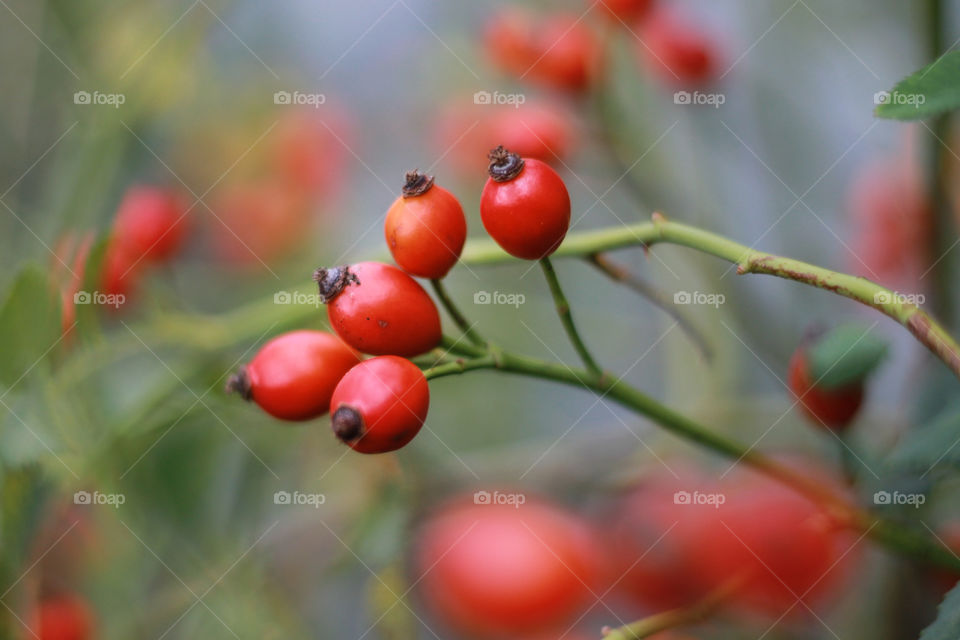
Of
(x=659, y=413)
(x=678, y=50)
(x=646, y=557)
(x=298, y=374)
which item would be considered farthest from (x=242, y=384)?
(x=678, y=50)

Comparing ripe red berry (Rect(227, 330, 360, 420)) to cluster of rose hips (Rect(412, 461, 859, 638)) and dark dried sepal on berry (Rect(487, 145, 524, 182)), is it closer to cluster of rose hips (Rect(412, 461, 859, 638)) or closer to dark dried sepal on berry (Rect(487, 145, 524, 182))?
dark dried sepal on berry (Rect(487, 145, 524, 182))

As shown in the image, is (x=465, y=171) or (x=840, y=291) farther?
(x=465, y=171)

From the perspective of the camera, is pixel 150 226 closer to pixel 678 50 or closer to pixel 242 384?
pixel 242 384

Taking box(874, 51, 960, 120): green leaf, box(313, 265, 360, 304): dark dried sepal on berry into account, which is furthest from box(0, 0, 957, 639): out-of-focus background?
box(874, 51, 960, 120): green leaf

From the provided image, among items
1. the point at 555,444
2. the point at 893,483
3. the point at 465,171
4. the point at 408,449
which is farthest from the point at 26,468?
the point at 465,171

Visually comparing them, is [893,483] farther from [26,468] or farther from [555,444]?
[26,468]

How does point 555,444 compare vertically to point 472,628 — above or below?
above

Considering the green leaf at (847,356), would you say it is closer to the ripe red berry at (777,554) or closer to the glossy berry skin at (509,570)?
the ripe red berry at (777,554)
